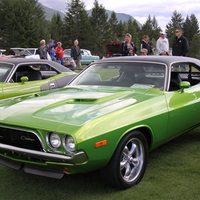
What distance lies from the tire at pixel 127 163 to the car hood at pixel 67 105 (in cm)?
37

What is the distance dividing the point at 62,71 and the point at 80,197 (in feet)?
15.1

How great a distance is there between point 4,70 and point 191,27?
312 ft

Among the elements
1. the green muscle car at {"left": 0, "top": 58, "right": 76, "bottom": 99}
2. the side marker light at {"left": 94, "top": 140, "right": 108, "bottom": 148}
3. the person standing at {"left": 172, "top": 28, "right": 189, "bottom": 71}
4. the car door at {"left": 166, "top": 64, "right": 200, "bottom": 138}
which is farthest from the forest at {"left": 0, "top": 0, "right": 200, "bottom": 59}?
the side marker light at {"left": 94, "top": 140, "right": 108, "bottom": 148}

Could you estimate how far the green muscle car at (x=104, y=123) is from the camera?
2.62m

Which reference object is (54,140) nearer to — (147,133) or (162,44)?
(147,133)

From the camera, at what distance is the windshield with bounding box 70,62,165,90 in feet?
13.1

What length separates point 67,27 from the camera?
68.0 meters

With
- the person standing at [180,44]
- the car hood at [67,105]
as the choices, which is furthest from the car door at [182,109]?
the person standing at [180,44]

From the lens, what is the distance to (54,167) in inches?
105

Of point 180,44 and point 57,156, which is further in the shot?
point 180,44

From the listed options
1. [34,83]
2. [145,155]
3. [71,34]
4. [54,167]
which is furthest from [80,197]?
[71,34]

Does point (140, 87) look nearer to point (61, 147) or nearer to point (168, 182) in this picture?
point (168, 182)

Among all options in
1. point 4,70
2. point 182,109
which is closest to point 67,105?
point 182,109

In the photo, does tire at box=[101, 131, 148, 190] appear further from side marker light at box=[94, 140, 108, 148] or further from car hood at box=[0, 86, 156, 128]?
car hood at box=[0, 86, 156, 128]
